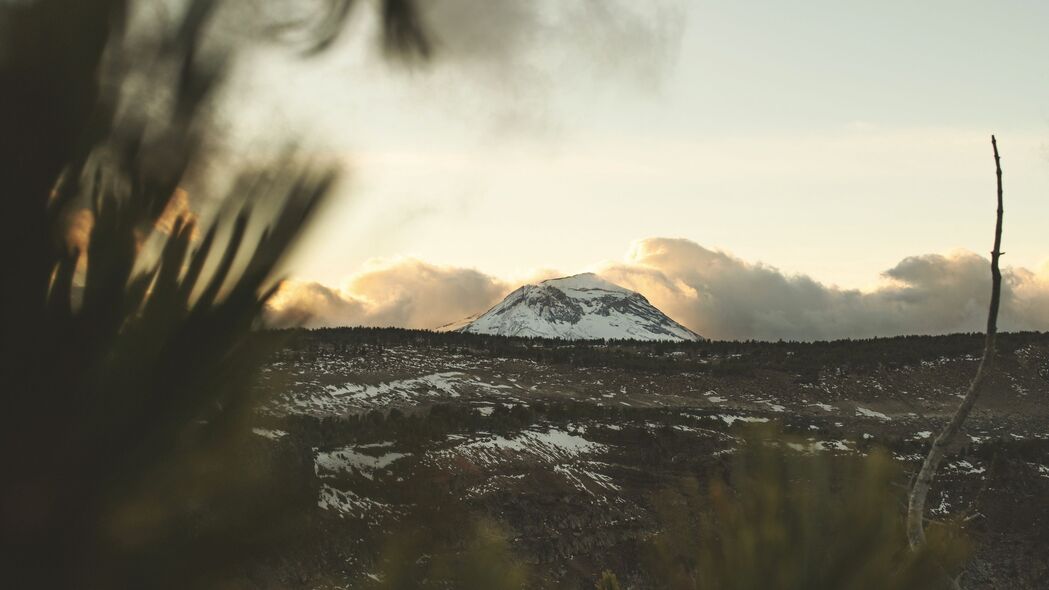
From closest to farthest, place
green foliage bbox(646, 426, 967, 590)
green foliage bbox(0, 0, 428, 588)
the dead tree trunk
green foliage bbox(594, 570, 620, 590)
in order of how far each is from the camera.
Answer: green foliage bbox(0, 0, 428, 588), green foliage bbox(646, 426, 967, 590), the dead tree trunk, green foliage bbox(594, 570, 620, 590)

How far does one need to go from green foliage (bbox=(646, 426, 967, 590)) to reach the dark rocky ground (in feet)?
0.33

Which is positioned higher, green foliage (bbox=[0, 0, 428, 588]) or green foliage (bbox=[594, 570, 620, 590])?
green foliage (bbox=[0, 0, 428, 588])

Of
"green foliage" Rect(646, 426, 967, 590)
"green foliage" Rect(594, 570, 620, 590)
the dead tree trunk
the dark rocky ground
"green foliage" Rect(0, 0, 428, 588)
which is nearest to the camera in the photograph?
"green foliage" Rect(0, 0, 428, 588)

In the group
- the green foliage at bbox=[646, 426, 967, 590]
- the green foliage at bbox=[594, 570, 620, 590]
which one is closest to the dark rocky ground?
the green foliage at bbox=[646, 426, 967, 590]

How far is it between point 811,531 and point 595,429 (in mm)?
36201

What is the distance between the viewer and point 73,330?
122 centimetres

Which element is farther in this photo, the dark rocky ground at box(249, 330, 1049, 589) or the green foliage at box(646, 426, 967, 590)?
the green foliage at box(646, 426, 967, 590)

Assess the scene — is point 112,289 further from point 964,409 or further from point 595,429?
point 595,429

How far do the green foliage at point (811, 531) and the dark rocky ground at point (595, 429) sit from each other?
0.10m

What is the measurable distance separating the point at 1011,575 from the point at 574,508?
13.3m

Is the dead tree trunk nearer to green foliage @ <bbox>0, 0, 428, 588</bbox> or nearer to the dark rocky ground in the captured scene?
the dark rocky ground

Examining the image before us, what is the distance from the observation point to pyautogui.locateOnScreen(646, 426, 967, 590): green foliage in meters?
1.99

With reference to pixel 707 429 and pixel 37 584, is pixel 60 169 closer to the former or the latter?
pixel 37 584

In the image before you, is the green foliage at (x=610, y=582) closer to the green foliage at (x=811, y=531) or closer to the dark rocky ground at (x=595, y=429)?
the dark rocky ground at (x=595, y=429)
